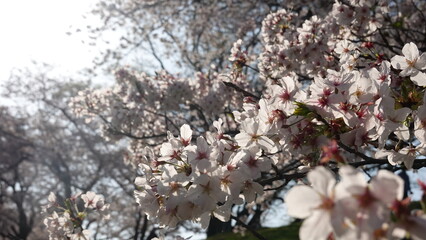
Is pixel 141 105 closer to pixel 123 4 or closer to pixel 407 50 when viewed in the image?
pixel 407 50

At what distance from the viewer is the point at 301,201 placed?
102cm

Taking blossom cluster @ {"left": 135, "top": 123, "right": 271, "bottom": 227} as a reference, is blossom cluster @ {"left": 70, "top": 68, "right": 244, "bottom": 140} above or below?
above

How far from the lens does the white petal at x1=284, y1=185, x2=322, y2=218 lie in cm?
101

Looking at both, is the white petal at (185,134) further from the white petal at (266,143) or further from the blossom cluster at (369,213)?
the blossom cluster at (369,213)

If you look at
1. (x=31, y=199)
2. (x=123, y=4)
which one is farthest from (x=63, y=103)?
(x=123, y=4)

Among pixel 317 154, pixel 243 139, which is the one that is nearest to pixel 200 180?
pixel 243 139

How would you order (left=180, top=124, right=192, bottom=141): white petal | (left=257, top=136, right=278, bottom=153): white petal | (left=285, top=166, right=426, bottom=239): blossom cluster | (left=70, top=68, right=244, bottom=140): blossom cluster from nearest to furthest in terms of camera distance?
(left=285, top=166, right=426, bottom=239): blossom cluster
(left=257, top=136, right=278, bottom=153): white petal
(left=180, top=124, right=192, bottom=141): white petal
(left=70, top=68, right=244, bottom=140): blossom cluster

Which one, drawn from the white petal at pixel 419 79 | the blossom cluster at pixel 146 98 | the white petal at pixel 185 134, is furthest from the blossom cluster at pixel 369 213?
the blossom cluster at pixel 146 98

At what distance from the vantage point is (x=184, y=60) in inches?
568

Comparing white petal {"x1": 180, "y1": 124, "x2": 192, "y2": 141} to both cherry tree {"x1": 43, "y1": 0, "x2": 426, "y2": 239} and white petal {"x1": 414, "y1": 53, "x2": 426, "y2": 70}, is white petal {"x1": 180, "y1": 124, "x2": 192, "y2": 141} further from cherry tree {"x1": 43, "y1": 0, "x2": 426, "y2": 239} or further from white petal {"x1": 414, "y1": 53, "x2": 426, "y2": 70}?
white petal {"x1": 414, "y1": 53, "x2": 426, "y2": 70}

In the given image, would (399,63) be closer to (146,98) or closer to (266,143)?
(266,143)

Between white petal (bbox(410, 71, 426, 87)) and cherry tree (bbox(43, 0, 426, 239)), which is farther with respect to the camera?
white petal (bbox(410, 71, 426, 87))

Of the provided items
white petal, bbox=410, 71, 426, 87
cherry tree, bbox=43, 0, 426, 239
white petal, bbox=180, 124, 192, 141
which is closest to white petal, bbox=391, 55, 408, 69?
cherry tree, bbox=43, 0, 426, 239

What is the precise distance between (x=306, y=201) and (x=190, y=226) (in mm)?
16747
